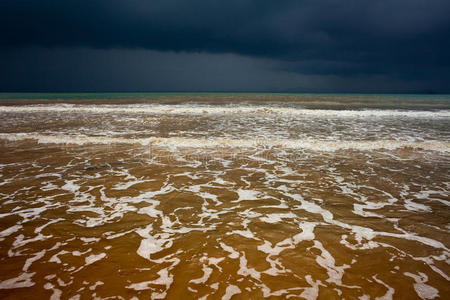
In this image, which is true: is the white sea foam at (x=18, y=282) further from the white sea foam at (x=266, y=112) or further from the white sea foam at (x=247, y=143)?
the white sea foam at (x=266, y=112)

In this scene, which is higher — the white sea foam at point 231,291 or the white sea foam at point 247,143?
the white sea foam at point 247,143

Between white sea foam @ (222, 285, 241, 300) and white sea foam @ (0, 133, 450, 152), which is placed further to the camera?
white sea foam @ (0, 133, 450, 152)

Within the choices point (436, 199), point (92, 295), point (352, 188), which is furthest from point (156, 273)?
point (436, 199)

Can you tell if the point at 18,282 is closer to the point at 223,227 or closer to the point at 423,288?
the point at 223,227

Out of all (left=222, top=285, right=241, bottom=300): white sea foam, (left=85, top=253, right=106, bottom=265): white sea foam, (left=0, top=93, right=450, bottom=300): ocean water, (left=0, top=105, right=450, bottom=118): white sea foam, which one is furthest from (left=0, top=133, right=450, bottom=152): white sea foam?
(left=0, top=105, right=450, bottom=118): white sea foam

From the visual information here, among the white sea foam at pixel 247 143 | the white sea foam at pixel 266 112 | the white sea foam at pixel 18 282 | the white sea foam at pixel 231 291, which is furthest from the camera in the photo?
the white sea foam at pixel 266 112

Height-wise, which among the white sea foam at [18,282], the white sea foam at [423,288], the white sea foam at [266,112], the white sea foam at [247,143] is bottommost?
the white sea foam at [18,282]

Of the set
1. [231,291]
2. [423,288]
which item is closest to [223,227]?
[231,291]

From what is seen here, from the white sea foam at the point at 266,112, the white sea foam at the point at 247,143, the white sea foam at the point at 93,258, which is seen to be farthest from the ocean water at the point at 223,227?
the white sea foam at the point at 266,112

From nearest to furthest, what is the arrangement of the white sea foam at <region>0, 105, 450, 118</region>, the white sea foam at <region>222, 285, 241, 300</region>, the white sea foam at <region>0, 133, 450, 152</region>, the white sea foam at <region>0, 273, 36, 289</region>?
the white sea foam at <region>222, 285, 241, 300</region> → the white sea foam at <region>0, 273, 36, 289</region> → the white sea foam at <region>0, 133, 450, 152</region> → the white sea foam at <region>0, 105, 450, 118</region>

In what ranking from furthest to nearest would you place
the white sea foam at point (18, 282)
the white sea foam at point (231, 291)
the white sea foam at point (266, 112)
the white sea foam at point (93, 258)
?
1. the white sea foam at point (266, 112)
2. the white sea foam at point (93, 258)
3. the white sea foam at point (18, 282)
4. the white sea foam at point (231, 291)

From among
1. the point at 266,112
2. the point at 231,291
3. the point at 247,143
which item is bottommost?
the point at 231,291

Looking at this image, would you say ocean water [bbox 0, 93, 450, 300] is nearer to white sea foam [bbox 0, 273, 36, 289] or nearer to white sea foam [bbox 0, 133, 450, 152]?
white sea foam [bbox 0, 273, 36, 289]

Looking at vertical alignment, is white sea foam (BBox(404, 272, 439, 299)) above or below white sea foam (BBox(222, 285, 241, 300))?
above
